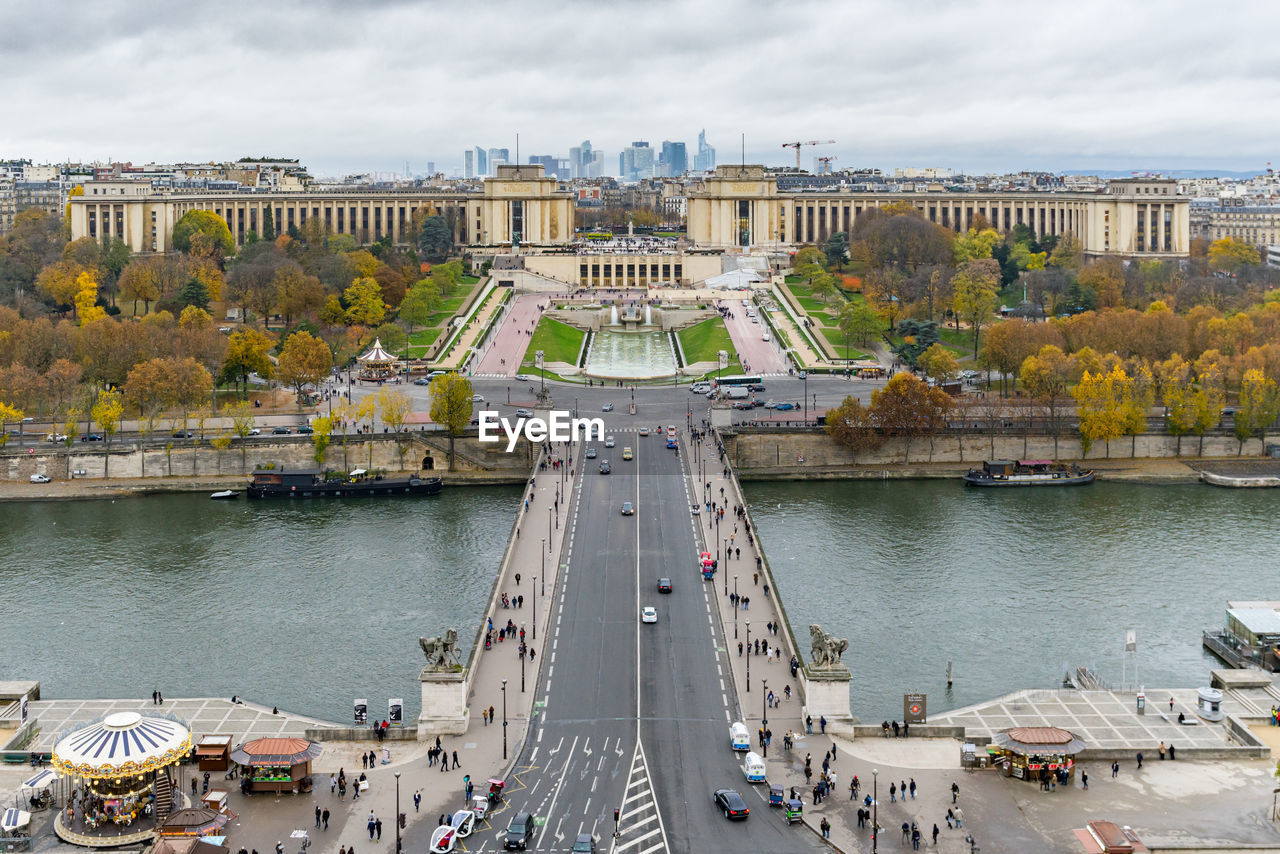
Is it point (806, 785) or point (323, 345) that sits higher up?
point (323, 345)

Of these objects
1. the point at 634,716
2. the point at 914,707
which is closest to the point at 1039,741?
the point at 914,707

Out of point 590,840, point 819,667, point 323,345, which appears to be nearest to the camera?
point 590,840

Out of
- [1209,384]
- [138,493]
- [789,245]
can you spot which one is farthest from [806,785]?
[789,245]

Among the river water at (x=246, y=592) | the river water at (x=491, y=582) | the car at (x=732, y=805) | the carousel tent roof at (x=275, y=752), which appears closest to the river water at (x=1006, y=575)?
the river water at (x=491, y=582)

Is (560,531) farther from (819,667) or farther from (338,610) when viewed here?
(819,667)

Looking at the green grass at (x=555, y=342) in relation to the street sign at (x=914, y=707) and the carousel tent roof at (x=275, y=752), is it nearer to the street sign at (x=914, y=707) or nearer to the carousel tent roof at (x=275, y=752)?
the street sign at (x=914, y=707)
